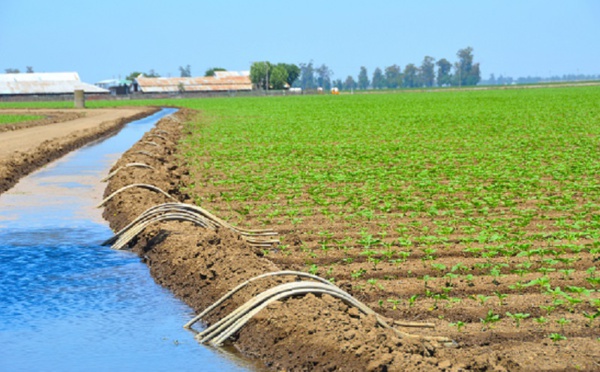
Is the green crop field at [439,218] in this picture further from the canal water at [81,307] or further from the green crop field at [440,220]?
the canal water at [81,307]

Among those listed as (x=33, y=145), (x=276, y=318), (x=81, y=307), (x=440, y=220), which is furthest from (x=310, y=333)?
(x=33, y=145)

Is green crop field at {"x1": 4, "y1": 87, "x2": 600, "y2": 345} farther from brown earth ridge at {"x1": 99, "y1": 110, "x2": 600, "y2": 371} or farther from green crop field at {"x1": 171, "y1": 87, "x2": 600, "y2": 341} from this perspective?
brown earth ridge at {"x1": 99, "y1": 110, "x2": 600, "y2": 371}

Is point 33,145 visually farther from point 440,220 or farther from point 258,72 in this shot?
point 258,72

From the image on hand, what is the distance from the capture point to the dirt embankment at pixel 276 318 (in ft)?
21.8

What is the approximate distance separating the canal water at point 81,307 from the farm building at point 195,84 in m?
143

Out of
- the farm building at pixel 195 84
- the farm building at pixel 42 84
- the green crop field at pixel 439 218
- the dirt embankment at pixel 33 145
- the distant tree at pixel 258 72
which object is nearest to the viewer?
the green crop field at pixel 439 218

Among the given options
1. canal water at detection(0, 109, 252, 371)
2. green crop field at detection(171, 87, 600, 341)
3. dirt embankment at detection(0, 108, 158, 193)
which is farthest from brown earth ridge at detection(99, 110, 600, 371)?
dirt embankment at detection(0, 108, 158, 193)

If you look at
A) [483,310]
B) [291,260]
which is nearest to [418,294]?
[483,310]

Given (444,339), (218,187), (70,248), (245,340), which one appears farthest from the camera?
(218,187)

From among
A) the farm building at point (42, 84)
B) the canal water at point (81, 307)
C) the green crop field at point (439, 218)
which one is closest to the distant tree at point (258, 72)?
the farm building at point (42, 84)

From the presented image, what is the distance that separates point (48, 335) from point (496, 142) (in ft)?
76.5

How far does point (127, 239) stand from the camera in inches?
495

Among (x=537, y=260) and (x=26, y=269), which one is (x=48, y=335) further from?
(x=537, y=260)

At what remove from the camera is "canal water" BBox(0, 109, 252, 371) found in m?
7.57
